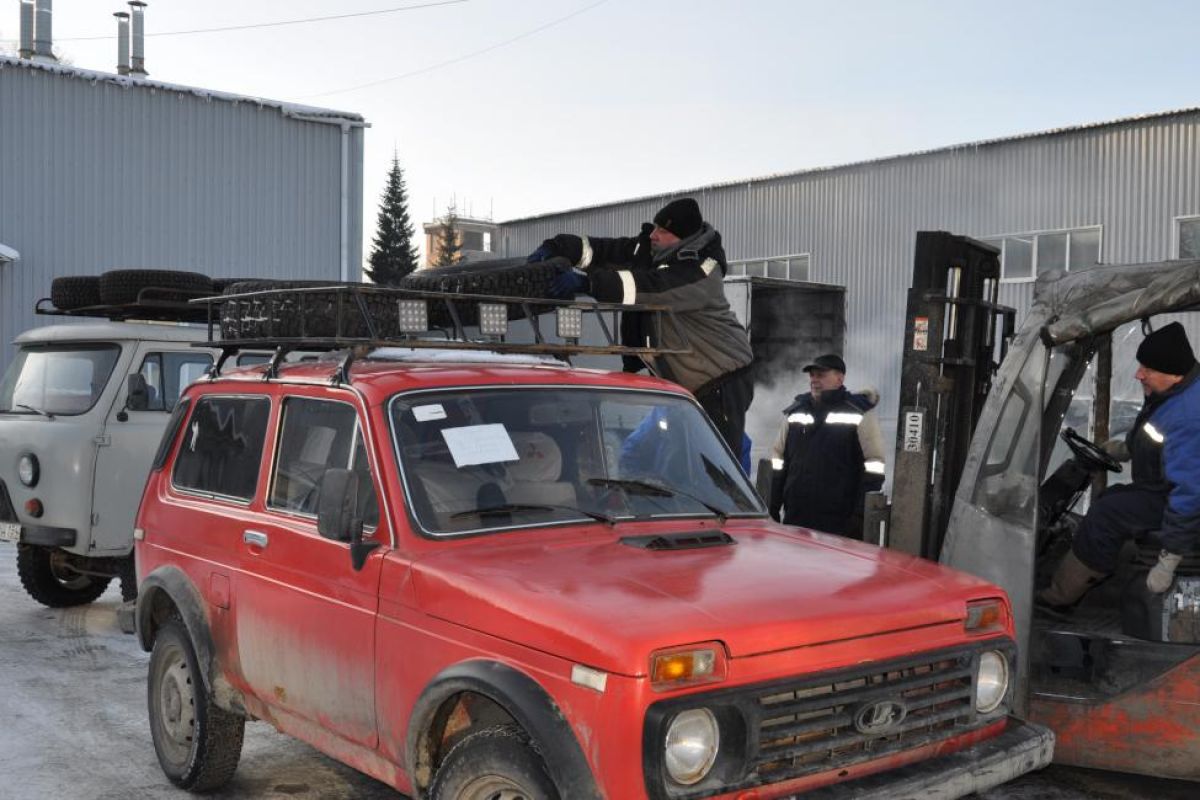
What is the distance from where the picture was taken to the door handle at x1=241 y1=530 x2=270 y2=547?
15.8 feet

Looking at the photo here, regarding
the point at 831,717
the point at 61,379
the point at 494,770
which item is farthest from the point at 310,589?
the point at 61,379

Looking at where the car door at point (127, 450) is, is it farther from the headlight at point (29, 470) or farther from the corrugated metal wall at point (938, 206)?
the corrugated metal wall at point (938, 206)

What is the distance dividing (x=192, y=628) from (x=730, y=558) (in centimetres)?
240

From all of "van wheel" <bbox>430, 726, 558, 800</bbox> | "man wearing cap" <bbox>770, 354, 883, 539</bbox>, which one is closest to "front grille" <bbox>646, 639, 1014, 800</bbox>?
"van wheel" <bbox>430, 726, 558, 800</bbox>

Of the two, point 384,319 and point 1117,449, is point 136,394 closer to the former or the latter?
point 384,319

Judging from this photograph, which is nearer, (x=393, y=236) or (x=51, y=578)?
(x=51, y=578)

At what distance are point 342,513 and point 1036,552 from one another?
3.05 metres

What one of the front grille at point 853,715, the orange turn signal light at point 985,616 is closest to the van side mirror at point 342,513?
the front grille at point 853,715

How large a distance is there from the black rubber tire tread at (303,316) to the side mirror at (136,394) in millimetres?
3496

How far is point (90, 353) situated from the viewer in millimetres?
9141

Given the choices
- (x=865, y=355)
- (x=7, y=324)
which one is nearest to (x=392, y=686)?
(x=7, y=324)

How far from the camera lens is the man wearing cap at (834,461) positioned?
25.7ft

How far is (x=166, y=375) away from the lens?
361 inches

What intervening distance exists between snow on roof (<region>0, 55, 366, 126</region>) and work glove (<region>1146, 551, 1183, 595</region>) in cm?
1791
